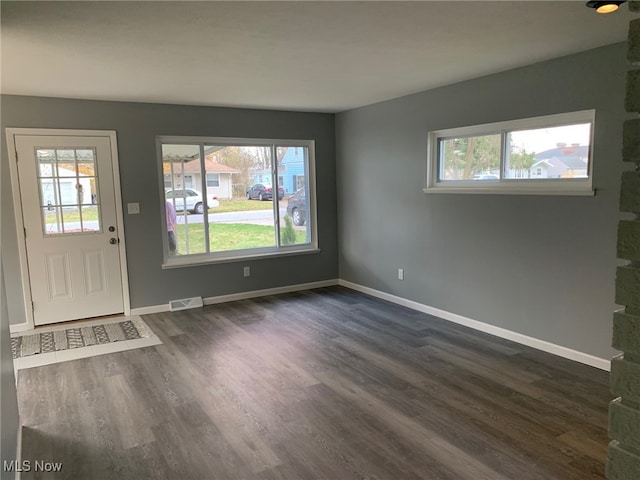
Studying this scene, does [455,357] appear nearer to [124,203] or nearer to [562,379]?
[562,379]

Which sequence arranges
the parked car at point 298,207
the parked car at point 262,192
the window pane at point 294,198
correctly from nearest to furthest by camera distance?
1. the parked car at point 262,192
2. the window pane at point 294,198
3. the parked car at point 298,207

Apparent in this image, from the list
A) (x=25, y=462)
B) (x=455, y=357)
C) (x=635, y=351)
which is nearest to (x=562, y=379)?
(x=455, y=357)

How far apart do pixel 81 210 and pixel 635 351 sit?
16.2 feet

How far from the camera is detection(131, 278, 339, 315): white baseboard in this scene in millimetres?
5113

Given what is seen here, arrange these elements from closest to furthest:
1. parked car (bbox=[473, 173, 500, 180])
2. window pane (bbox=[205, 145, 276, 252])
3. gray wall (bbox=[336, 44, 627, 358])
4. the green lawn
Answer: gray wall (bbox=[336, 44, 627, 358])
parked car (bbox=[473, 173, 500, 180])
the green lawn
window pane (bbox=[205, 145, 276, 252])

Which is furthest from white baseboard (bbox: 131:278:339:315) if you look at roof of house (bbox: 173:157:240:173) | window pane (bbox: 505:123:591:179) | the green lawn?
window pane (bbox: 505:123:591:179)

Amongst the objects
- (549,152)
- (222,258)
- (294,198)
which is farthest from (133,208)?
(549,152)

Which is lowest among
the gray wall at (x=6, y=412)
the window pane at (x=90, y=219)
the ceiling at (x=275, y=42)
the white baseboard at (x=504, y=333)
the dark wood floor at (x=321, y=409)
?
the dark wood floor at (x=321, y=409)

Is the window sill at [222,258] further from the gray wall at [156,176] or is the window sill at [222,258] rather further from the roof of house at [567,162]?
the roof of house at [567,162]

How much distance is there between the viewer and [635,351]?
110cm

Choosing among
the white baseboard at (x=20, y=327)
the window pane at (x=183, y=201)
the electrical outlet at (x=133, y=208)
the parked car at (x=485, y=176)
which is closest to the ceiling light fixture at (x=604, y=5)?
the parked car at (x=485, y=176)

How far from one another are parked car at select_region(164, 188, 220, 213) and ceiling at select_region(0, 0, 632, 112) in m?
1.30

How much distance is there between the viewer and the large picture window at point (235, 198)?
17.3 ft

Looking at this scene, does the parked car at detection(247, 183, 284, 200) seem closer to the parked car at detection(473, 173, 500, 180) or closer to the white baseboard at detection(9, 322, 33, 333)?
the parked car at detection(473, 173, 500, 180)
